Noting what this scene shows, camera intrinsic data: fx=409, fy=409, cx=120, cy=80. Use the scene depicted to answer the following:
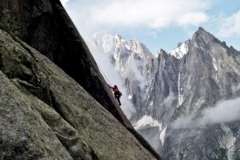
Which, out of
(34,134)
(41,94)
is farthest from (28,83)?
(34,134)

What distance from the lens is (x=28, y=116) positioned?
1892 cm

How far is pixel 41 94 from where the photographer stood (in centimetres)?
2358

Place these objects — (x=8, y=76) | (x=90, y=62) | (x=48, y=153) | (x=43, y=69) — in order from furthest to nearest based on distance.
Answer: (x=90, y=62), (x=43, y=69), (x=8, y=76), (x=48, y=153)

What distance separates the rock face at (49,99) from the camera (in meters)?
18.0

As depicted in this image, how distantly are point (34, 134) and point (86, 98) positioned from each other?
12.1 m

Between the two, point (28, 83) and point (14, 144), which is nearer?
point (14, 144)

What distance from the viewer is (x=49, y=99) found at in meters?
24.4

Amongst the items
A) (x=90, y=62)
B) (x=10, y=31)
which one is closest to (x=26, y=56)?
(x=10, y=31)

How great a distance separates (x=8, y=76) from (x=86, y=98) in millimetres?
8958

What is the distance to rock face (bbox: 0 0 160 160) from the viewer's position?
711 inches

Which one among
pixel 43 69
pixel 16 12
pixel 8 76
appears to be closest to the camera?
pixel 8 76

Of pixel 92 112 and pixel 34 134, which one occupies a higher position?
pixel 92 112

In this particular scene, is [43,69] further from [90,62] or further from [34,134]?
[90,62]

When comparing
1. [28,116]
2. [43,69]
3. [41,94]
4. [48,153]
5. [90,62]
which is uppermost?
[90,62]
